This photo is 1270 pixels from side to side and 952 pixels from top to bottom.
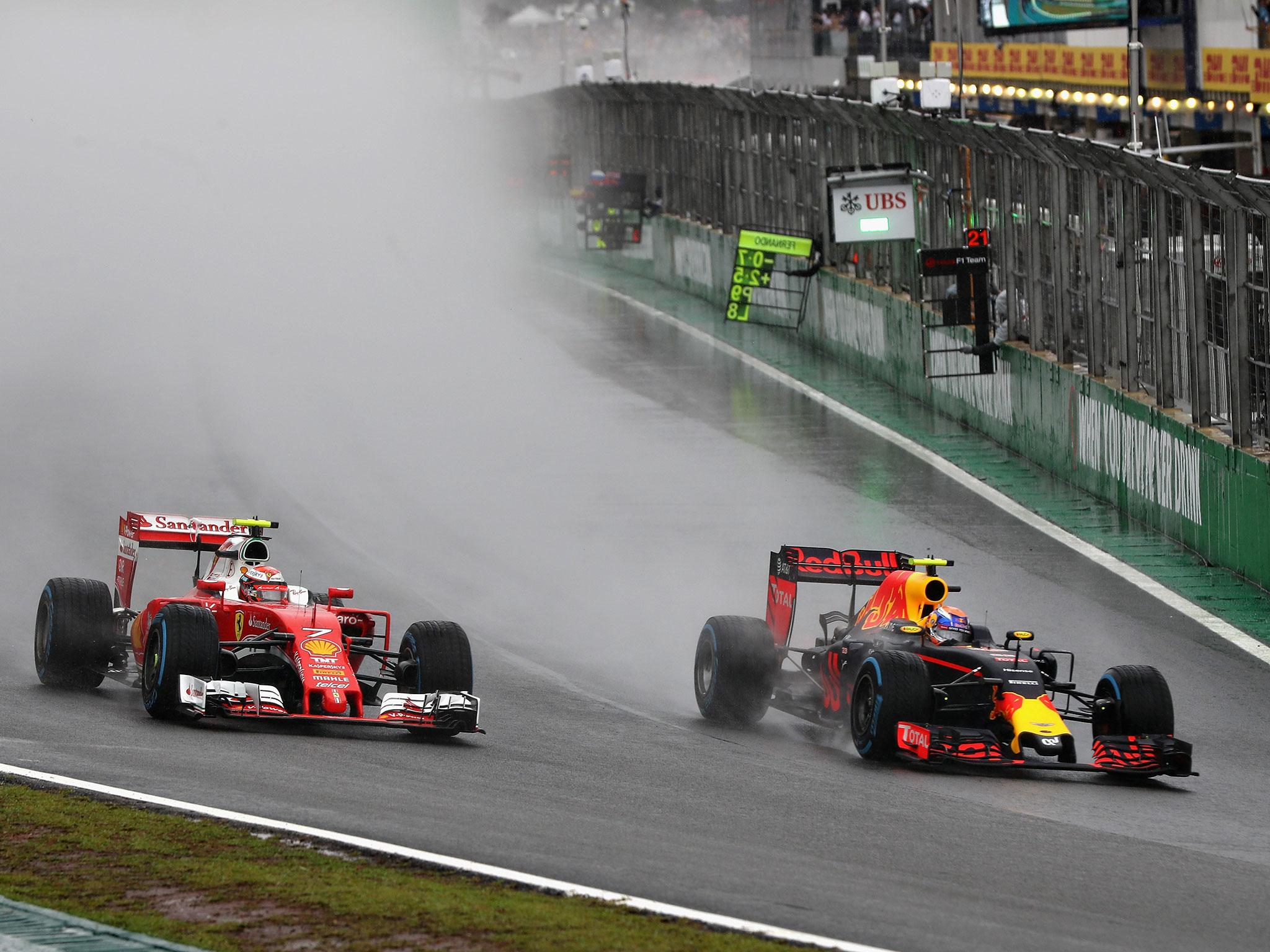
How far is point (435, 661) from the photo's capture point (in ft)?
44.0

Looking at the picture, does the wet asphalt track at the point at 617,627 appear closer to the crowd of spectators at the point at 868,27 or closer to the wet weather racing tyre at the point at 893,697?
the wet weather racing tyre at the point at 893,697

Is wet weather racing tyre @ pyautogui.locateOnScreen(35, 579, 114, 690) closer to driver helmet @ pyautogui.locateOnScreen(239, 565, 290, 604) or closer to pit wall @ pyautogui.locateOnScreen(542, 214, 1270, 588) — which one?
driver helmet @ pyautogui.locateOnScreen(239, 565, 290, 604)

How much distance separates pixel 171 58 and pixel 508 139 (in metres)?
25.0

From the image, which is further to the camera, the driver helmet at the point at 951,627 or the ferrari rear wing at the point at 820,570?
the ferrari rear wing at the point at 820,570

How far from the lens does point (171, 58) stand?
46.4m

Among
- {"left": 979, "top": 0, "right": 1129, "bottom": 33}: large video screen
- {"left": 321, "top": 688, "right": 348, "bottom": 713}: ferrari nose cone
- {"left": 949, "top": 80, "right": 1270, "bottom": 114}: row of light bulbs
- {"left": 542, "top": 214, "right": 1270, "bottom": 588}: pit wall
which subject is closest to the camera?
{"left": 321, "top": 688, "right": 348, "bottom": 713}: ferrari nose cone

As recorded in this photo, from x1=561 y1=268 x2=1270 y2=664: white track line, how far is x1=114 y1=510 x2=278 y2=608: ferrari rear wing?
28.7ft

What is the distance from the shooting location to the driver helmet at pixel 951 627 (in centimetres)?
1345

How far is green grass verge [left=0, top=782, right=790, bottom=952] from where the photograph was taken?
7.81 meters

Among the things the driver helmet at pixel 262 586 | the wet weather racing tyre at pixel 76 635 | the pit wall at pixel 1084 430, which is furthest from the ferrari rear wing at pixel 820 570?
the pit wall at pixel 1084 430

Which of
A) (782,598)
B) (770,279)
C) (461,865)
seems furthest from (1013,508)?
(461,865)

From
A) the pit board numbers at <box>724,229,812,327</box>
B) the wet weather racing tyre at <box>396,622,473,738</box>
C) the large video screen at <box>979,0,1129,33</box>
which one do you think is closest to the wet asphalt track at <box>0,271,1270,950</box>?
the wet weather racing tyre at <box>396,622,473,738</box>

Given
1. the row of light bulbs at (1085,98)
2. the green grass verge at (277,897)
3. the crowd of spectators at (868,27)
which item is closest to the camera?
the green grass verge at (277,897)

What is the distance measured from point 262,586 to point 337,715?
1.44 meters
